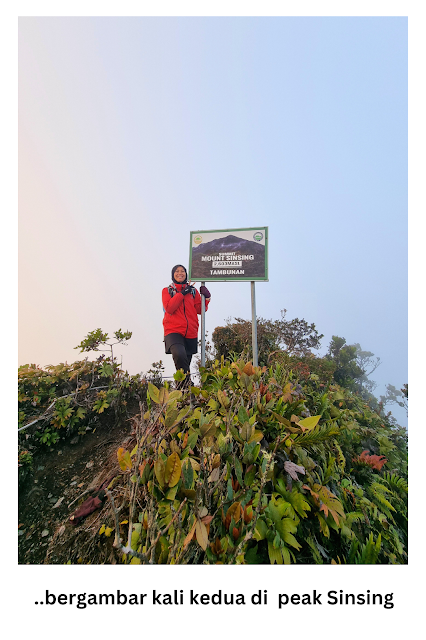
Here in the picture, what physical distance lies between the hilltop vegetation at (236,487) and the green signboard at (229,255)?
110 inches

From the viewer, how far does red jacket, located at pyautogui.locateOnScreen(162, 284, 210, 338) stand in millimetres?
5480

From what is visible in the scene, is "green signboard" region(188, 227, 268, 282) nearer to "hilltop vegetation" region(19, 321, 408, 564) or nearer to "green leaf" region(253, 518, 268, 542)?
"hilltop vegetation" region(19, 321, 408, 564)

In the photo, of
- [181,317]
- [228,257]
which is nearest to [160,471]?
[181,317]

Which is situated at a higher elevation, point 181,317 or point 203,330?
point 181,317

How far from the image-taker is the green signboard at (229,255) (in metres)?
5.90

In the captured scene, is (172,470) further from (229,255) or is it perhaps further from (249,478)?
(229,255)

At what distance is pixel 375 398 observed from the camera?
762cm

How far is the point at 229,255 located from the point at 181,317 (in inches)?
61.8

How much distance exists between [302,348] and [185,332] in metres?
3.97

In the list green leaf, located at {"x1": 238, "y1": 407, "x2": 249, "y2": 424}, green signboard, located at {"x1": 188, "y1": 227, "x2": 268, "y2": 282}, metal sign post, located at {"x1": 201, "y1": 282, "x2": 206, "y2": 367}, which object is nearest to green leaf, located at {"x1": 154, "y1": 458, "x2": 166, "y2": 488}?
Result: green leaf, located at {"x1": 238, "y1": 407, "x2": 249, "y2": 424}

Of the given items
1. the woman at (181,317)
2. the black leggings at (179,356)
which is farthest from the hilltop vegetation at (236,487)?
the woman at (181,317)

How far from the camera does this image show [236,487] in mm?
1648

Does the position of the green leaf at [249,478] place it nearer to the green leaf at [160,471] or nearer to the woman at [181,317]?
the green leaf at [160,471]

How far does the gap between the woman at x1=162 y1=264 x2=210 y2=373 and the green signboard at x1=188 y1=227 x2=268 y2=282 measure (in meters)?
0.27
